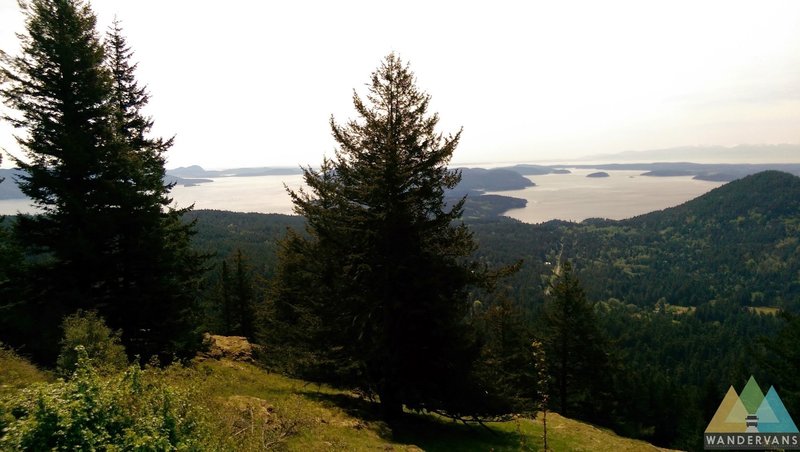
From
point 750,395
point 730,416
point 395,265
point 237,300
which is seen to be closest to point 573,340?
point 730,416

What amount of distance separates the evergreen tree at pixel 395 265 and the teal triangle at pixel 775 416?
21961 millimetres

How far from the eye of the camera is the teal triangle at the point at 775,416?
2355 centimetres

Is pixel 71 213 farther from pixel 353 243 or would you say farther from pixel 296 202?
pixel 353 243

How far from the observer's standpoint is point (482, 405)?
1634cm

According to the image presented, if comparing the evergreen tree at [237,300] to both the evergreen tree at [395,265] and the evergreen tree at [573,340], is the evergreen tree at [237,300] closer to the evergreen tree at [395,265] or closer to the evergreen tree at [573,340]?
the evergreen tree at [395,265]

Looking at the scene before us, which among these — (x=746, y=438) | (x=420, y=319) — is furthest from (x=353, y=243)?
(x=746, y=438)

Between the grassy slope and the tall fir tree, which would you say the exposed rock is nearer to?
the grassy slope

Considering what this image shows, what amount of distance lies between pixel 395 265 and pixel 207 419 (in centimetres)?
825

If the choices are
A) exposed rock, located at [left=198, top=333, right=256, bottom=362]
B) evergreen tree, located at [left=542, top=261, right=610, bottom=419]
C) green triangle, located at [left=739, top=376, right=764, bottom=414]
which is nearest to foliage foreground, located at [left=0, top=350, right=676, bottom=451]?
exposed rock, located at [left=198, top=333, right=256, bottom=362]

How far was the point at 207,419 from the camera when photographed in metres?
9.12

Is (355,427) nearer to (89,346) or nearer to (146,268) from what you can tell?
(89,346)

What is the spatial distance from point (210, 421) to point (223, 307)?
41875 millimetres

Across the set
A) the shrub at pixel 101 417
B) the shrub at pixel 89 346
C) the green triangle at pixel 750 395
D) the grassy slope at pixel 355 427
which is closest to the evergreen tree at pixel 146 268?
the grassy slope at pixel 355 427

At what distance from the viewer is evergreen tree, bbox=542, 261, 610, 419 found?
34219mm
